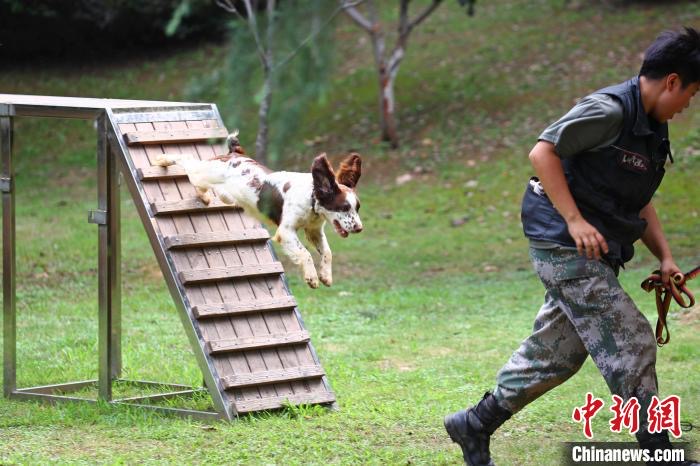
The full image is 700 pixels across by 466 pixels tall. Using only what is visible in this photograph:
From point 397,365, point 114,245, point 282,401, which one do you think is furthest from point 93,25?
point 282,401

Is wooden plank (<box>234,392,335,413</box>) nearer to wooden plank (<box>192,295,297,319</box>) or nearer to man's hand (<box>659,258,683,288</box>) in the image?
wooden plank (<box>192,295,297,319</box>)

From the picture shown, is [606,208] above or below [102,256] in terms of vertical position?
below

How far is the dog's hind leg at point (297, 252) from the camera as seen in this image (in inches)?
187

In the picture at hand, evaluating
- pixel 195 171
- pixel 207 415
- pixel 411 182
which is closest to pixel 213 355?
pixel 207 415

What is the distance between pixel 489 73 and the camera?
17609mm

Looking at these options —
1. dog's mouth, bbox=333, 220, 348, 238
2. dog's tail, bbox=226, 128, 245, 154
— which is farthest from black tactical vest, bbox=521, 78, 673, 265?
dog's tail, bbox=226, 128, 245, 154

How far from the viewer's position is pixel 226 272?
227 inches

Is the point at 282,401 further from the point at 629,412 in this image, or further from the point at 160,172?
the point at 629,412

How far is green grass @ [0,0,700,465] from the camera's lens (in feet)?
17.7

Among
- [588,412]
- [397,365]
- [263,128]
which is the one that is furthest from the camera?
[263,128]

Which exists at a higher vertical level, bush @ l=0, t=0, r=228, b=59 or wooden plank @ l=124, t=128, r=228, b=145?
bush @ l=0, t=0, r=228, b=59

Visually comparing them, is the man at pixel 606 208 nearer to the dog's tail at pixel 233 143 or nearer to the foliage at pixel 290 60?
the dog's tail at pixel 233 143

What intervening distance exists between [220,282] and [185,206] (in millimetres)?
468

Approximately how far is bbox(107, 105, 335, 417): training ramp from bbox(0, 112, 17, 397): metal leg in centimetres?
84
